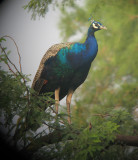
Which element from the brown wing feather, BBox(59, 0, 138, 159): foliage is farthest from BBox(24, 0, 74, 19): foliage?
BBox(59, 0, 138, 159): foliage

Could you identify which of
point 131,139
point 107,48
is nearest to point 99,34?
point 107,48

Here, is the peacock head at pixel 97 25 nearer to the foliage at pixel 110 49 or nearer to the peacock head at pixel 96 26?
the peacock head at pixel 96 26

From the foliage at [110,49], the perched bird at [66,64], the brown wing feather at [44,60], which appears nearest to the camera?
the perched bird at [66,64]

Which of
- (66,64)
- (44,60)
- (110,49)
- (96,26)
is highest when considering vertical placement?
(110,49)

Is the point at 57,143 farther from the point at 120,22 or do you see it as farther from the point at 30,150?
the point at 120,22

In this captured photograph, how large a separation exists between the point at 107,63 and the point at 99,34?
1.34 meters

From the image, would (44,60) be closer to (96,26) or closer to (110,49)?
(96,26)

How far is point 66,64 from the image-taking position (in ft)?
11.3

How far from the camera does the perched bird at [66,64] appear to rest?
3.44 meters

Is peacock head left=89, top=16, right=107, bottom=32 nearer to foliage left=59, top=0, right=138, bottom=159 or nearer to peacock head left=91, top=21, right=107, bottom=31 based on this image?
peacock head left=91, top=21, right=107, bottom=31

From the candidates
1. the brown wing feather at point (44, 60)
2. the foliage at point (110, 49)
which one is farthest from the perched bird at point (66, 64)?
the foliage at point (110, 49)

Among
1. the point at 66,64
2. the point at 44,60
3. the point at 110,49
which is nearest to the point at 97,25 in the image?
the point at 66,64

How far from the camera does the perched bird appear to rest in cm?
344

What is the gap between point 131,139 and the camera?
119 inches
